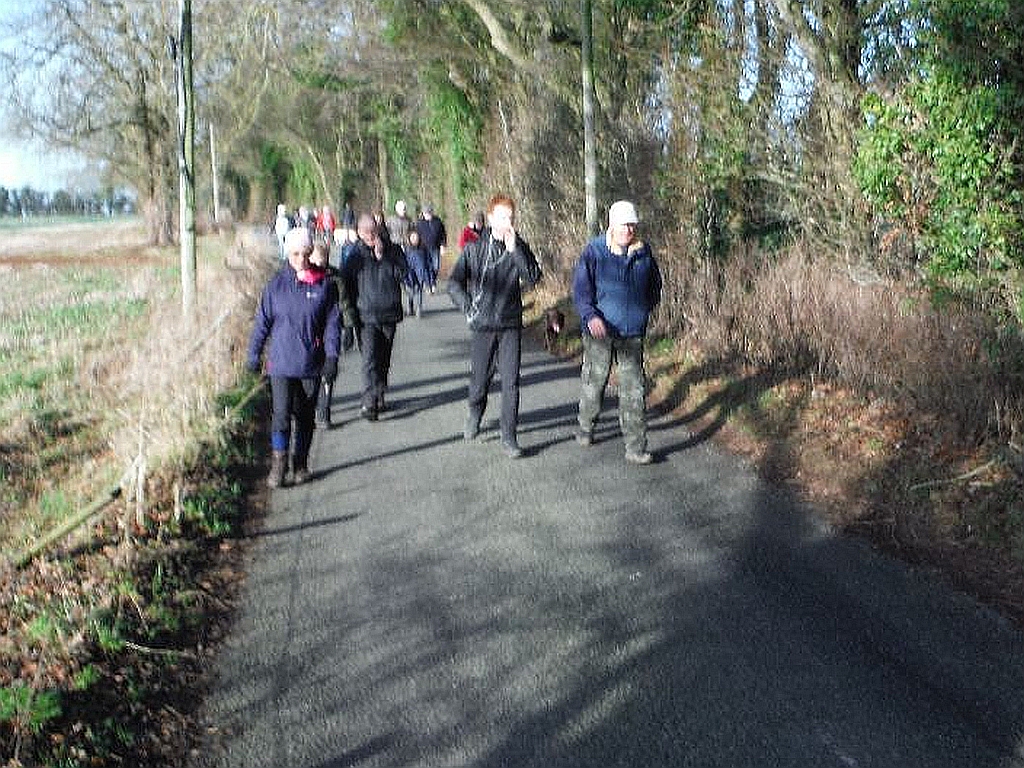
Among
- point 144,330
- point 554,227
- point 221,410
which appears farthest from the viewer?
point 554,227

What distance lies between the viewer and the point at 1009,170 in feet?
27.3

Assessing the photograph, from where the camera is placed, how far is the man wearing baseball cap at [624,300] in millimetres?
7754

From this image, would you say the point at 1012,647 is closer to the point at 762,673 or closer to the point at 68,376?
the point at 762,673

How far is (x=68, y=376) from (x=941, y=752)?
37.3 ft

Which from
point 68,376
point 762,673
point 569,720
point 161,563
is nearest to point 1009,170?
point 762,673

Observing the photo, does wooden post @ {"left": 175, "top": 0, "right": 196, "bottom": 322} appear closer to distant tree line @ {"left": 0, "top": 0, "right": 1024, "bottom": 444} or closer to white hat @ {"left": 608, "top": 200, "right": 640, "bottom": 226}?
distant tree line @ {"left": 0, "top": 0, "right": 1024, "bottom": 444}

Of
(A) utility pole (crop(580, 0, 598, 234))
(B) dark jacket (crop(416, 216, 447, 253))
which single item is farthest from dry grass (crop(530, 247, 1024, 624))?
(B) dark jacket (crop(416, 216, 447, 253))

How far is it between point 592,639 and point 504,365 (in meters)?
3.70

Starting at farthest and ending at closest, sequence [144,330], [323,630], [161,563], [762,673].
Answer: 1. [144,330]
2. [161,563]
3. [323,630]
4. [762,673]

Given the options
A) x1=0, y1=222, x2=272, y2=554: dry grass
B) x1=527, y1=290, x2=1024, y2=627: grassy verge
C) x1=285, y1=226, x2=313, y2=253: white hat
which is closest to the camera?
x1=527, y1=290, x2=1024, y2=627: grassy verge

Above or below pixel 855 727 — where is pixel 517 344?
above

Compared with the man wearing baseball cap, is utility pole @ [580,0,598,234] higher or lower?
higher

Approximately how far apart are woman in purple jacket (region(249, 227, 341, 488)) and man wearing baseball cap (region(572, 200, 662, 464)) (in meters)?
1.86

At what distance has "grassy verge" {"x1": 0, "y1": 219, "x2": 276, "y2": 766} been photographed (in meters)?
4.07
